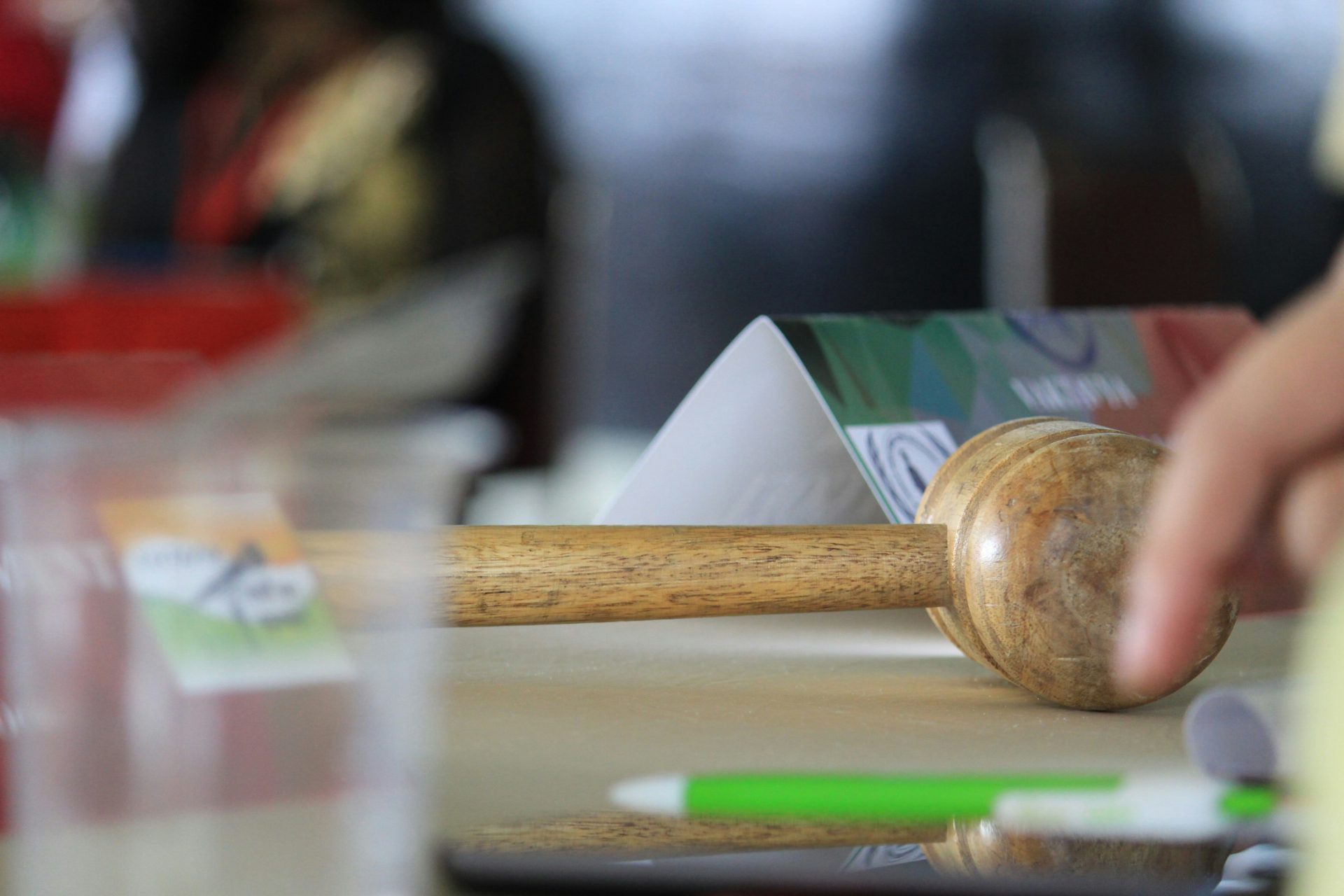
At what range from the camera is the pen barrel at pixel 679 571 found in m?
0.35

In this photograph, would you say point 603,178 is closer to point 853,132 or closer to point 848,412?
point 853,132

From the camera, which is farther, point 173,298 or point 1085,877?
point 173,298

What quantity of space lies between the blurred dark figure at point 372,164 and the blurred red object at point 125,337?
428 millimetres

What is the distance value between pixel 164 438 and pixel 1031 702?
24cm

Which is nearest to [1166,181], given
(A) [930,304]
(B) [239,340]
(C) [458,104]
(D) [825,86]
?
(C) [458,104]

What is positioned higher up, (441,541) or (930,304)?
(930,304)

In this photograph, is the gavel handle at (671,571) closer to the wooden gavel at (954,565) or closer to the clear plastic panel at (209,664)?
the wooden gavel at (954,565)

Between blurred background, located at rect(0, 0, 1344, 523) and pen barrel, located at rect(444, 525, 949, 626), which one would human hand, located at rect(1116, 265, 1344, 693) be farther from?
pen barrel, located at rect(444, 525, 949, 626)

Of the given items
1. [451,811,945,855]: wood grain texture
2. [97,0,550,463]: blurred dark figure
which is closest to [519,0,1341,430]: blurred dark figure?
[97,0,550,463]: blurred dark figure

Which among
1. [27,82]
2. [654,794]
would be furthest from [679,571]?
[27,82]

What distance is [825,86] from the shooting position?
336cm

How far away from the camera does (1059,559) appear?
325 mm

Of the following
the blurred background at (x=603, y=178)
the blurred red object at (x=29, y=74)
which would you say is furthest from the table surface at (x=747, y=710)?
the blurred red object at (x=29, y=74)

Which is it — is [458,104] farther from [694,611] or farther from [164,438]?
[164,438]
